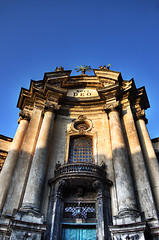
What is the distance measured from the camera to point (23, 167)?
1330 centimetres

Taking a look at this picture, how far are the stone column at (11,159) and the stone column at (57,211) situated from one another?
2.99 m

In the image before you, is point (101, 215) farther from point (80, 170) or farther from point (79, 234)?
point (80, 170)

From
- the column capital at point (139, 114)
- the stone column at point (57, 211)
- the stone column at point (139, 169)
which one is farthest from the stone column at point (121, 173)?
the stone column at point (57, 211)

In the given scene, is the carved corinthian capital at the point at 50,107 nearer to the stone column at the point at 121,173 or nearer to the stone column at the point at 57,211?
the stone column at the point at 121,173

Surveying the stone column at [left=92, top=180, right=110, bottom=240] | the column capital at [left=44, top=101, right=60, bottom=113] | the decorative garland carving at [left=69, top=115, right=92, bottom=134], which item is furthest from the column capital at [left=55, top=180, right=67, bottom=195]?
the column capital at [left=44, top=101, right=60, bottom=113]

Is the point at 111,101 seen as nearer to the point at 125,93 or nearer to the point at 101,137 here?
the point at 125,93

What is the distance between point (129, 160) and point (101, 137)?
327cm

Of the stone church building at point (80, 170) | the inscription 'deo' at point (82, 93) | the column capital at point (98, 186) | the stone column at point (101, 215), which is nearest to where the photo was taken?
the stone church building at point (80, 170)

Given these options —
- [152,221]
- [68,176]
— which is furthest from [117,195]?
[68,176]

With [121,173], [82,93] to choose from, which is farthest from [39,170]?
[82,93]

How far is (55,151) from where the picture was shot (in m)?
15.5

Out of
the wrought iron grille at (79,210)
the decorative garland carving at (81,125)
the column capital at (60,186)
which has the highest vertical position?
the decorative garland carving at (81,125)

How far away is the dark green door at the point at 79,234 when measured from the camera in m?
11.3

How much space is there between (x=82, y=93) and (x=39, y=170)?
10498mm
